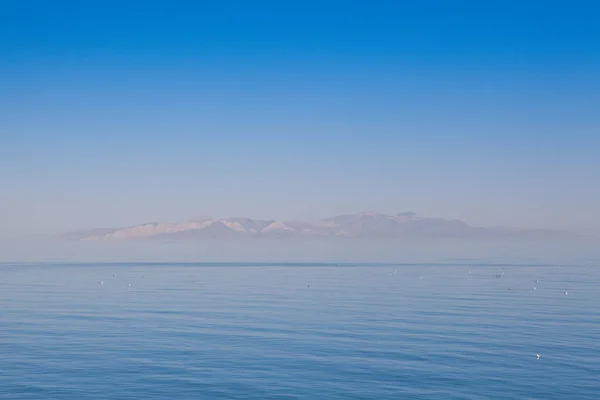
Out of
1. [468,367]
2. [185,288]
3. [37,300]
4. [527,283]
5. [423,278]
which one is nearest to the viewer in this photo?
[468,367]

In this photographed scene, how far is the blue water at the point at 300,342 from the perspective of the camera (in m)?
38.4

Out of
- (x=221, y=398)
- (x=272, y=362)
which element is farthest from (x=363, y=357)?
(x=221, y=398)

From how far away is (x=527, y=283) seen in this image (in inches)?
4195

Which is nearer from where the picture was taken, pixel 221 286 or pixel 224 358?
pixel 224 358

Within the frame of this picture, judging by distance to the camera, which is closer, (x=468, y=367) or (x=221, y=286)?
(x=468, y=367)

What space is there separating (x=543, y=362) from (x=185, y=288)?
66094 mm

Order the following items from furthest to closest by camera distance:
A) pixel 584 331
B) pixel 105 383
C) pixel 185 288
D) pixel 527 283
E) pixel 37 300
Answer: pixel 527 283 < pixel 185 288 < pixel 37 300 < pixel 584 331 < pixel 105 383

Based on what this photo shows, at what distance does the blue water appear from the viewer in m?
38.4

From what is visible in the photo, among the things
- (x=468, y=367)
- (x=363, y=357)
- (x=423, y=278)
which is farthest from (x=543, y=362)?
(x=423, y=278)

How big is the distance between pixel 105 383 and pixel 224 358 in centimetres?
954

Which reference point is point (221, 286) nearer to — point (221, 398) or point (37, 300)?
point (37, 300)

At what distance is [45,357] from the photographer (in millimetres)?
45906

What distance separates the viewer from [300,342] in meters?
51.8

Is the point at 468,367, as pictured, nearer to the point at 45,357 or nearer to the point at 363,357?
the point at 363,357
